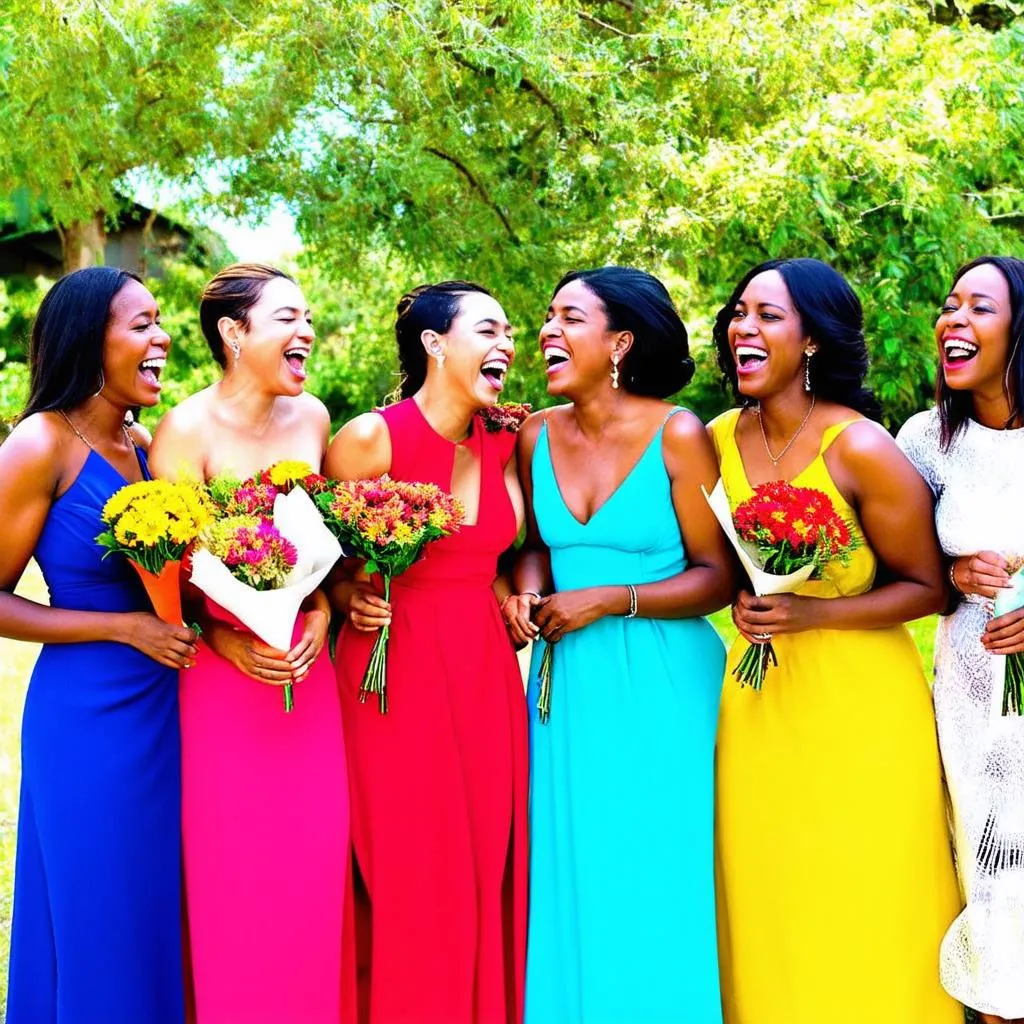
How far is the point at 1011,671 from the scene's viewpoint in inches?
174

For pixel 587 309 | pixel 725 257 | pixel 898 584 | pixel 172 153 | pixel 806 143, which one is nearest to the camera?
pixel 898 584

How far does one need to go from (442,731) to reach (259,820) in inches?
27.8

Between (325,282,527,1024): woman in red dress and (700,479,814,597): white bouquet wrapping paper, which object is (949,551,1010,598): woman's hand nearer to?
(700,479,814,597): white bouquet wrapping paper

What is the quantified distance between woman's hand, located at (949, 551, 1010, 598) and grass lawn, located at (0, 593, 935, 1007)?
15.2 feet

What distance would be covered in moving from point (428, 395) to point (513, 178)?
6688mm

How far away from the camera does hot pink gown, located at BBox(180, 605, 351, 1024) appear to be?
4469mm

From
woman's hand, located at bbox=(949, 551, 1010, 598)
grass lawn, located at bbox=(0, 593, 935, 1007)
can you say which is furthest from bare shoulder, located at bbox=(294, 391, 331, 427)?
grass lawn, located at bbox=(0, 593, 935, 1007)

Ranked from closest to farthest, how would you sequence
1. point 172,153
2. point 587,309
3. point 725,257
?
1. point 587,309
2. point 725,257
3. point 172,153

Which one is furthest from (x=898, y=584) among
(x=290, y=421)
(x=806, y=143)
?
(x=806, y=143)

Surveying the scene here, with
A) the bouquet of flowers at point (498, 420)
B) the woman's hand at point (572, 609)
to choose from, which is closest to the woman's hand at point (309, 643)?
the woman's hand at point (572, 609)

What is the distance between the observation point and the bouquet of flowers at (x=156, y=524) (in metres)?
4.07

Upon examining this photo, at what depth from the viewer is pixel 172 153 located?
11.3 m

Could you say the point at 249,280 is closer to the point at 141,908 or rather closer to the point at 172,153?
the point at 141,908

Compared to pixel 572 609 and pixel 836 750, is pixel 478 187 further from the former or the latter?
pixel 836 750
